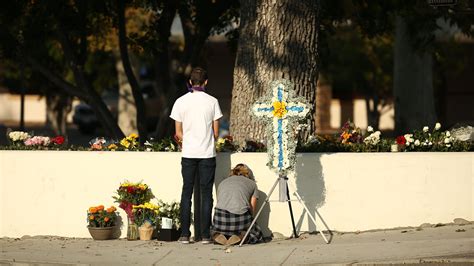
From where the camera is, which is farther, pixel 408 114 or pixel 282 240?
pixel 408 114

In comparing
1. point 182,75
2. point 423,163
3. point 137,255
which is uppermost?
point 182,75

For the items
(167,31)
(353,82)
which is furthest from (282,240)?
(353,82)

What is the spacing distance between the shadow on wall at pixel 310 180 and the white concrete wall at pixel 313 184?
0.01m

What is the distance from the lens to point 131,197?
12414 mm

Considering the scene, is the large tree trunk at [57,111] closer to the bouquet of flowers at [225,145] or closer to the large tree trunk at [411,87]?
the large tree trunk at [411,87]

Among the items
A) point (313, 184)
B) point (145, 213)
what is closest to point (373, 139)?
point (313, 184)

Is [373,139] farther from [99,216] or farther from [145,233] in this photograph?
[99,216]

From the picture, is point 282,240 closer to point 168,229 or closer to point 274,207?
point 274,207

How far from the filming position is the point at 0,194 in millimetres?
13078

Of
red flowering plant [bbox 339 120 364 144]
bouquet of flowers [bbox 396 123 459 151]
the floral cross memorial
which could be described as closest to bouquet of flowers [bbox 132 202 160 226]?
the floral cross memorial

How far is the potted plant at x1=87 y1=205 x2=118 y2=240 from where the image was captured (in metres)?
12.5

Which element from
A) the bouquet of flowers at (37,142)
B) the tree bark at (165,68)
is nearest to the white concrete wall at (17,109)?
the tree bark at (165,68)

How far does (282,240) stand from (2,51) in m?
10.5

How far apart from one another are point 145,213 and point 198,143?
121 cm
